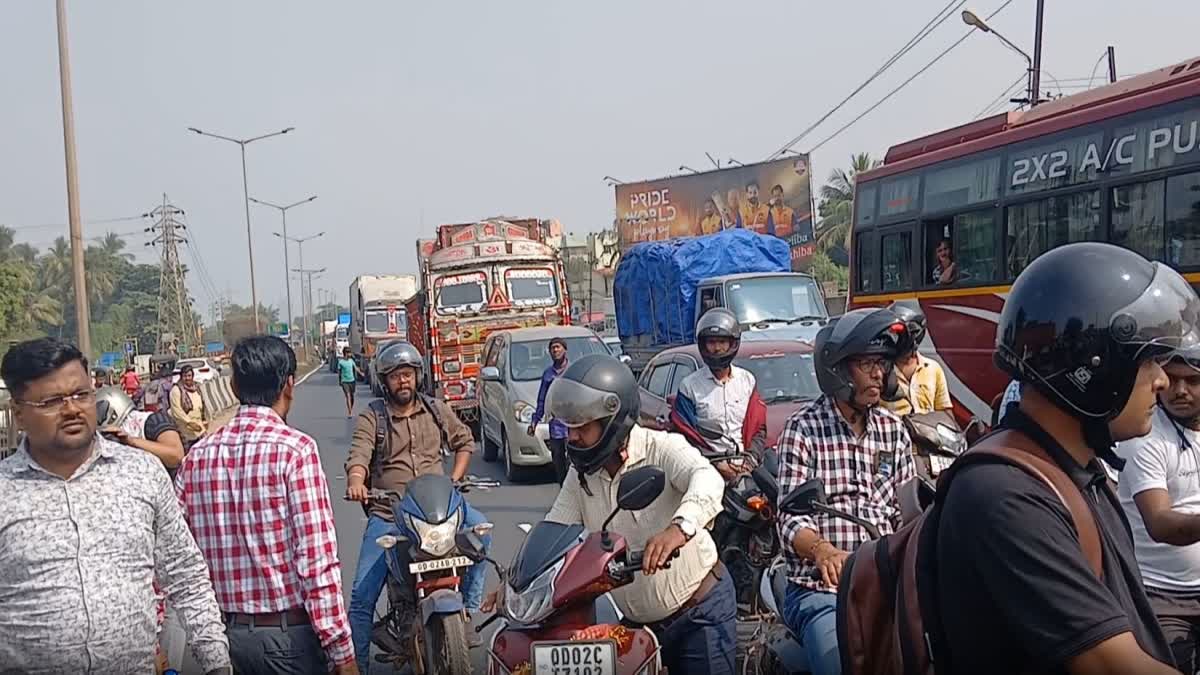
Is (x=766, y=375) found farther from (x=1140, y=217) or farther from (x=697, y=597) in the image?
(x=697, y=597)

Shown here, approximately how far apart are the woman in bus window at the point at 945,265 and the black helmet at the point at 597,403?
1024 cm

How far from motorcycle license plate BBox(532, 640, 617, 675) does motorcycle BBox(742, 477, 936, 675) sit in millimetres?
662

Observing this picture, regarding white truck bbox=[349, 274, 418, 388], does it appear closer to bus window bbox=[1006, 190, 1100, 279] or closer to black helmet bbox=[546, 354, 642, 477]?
bus window bbox=[1006, 190, 1100, 279]

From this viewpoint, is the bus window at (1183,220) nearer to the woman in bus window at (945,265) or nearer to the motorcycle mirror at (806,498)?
the woman in bus window at (945,265)

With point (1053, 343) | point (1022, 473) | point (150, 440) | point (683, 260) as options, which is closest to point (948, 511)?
point (1022, 473)

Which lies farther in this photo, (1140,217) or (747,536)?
(1140,217)

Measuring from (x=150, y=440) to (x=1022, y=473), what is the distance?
21.0 ft

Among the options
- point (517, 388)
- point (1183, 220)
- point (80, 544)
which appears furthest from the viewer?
point (517, 388)

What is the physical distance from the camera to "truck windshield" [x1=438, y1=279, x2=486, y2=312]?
784 inches

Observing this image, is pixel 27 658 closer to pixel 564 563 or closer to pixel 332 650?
pixel 332 650

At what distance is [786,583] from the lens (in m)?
3.79

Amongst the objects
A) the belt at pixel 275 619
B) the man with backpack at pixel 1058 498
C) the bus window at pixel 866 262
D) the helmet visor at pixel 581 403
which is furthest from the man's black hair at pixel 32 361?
the bus window at pixel 866 262

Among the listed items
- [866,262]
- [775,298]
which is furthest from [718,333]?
[775,298]

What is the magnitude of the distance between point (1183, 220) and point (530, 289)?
12.0m
